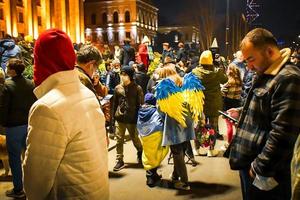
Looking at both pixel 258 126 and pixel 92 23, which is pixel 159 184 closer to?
pixel 258 126

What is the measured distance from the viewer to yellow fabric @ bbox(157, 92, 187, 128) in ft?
22.1

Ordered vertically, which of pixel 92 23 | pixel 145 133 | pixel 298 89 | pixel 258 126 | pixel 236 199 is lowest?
pixel 236 199

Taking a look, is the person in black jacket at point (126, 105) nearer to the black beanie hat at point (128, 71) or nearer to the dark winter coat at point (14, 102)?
the black beanie hat at point (128, 71)

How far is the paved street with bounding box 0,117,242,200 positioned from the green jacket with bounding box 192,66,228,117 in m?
1.33

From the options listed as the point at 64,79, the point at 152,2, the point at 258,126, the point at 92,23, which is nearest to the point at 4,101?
the point at 64,79

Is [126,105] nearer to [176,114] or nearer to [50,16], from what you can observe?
[176,114]

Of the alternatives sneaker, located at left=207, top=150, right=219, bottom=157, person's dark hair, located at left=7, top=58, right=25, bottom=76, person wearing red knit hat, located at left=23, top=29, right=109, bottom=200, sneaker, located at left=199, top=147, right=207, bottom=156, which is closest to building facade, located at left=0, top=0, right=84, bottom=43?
sneaker, located at left=199, top=147, right=207, bottom=156

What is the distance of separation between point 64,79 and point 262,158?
1.68m

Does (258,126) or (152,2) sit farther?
(152,2)

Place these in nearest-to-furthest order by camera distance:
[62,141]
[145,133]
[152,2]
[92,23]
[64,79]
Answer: [62,141], [64,79], [145,133], [92,23], [152,2]

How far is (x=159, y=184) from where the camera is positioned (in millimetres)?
7273

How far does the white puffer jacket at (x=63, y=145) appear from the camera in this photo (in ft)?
8.78

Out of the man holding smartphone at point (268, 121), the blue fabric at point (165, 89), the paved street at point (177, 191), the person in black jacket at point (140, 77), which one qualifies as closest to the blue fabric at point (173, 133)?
the blue fabric at point (165, 89)

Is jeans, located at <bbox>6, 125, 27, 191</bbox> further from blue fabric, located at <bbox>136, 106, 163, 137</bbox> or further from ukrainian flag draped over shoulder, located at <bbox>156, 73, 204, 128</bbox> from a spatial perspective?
ukrainian flag draped over shoulder, located at <bbox>156, 73, 204, 128</bbox>
